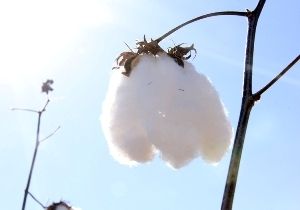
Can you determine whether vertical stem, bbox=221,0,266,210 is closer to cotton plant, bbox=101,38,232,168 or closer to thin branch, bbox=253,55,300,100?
thin branch, bbox=253,55,300,100

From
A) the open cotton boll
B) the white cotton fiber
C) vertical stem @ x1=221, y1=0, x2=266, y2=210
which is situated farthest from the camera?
the open cotton boll

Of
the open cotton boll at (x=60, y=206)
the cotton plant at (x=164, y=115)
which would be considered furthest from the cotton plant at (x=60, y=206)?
the cotton plant at (x=164, y=115)

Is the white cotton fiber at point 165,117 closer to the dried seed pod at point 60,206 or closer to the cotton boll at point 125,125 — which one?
the cotton boll at point 125,125

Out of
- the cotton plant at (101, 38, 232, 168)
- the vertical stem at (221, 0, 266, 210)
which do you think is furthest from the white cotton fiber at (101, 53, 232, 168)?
the vertical stem at (221, 0, 266, 210)

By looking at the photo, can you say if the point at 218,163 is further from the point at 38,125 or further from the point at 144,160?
the point at 38,125

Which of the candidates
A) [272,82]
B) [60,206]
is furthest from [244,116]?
[60,206]

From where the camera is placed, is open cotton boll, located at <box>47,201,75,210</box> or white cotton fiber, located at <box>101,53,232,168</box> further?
open cotton boll, located at <box>47,201,75,210</box>

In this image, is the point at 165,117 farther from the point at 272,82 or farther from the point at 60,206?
the point at 60,206

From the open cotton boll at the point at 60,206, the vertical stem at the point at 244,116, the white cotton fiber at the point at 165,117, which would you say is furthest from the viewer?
the open cotton boll at the point at 60,206
